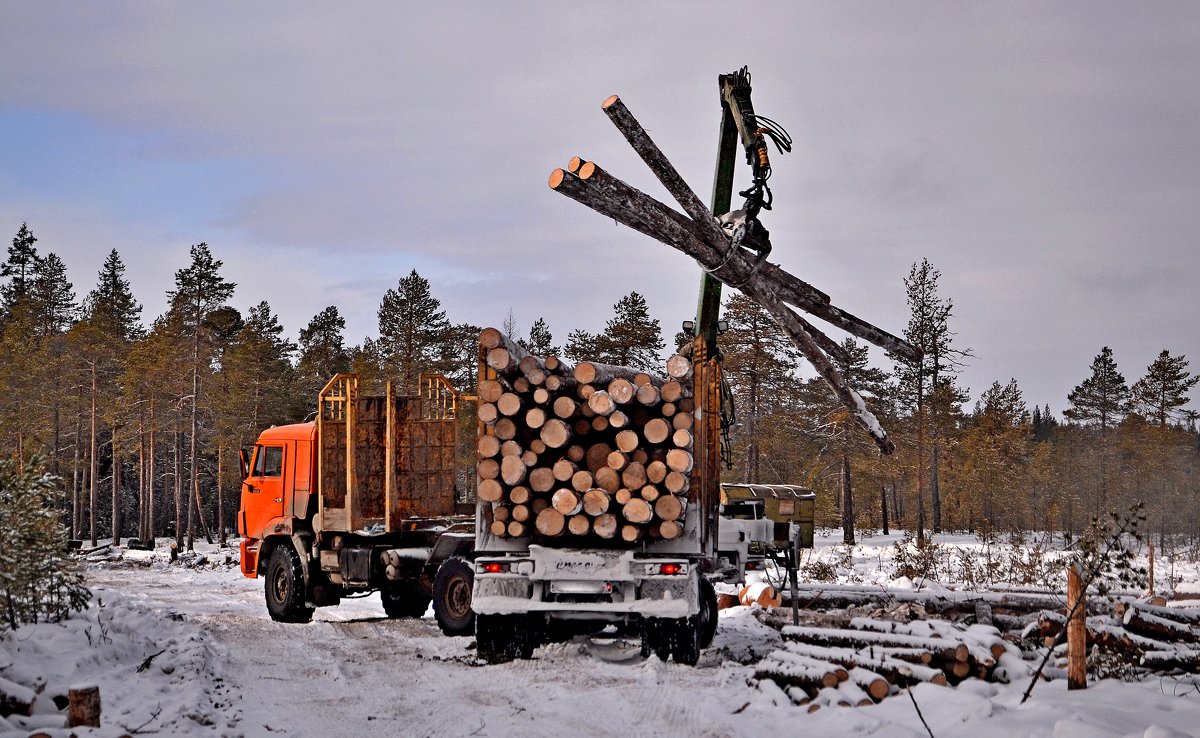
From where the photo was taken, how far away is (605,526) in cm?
959

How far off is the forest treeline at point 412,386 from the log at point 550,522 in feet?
72.3

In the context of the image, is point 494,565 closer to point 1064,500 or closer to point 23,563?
point 23,563

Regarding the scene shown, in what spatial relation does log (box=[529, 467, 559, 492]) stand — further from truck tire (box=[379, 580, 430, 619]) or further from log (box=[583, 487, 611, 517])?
truck tire (box=[379, 580, 430, 619])

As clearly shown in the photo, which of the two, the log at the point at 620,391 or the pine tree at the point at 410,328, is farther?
the pine tree at the point at 410,328

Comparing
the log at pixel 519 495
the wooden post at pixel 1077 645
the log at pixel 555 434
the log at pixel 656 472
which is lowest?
the wooden post at pixel 1077 645

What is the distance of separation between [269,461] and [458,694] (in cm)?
796

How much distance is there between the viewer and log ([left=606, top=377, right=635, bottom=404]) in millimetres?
9562

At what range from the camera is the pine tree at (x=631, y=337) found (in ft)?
114

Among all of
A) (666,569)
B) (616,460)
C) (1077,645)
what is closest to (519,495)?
(616,460)

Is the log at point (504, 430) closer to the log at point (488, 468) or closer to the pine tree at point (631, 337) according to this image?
the log at point (488, 468)

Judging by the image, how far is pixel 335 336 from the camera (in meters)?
52.3

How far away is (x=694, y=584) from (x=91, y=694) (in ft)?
18.1

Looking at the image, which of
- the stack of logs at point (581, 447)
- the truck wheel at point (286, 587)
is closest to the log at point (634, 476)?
the stack of logs at point (581, 447)

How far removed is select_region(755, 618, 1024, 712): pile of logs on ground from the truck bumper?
1.22 metres
